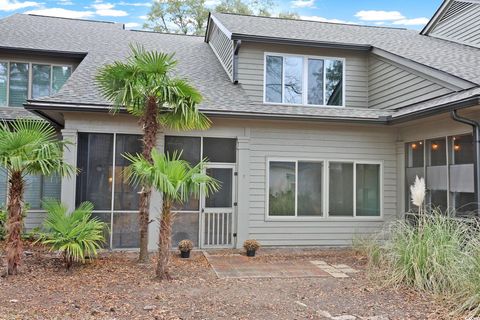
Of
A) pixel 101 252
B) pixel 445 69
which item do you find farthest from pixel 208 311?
pixel 445 69

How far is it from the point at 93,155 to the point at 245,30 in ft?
17.0

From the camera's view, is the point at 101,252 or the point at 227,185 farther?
the point at 227,185

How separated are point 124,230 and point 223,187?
7.40 ft

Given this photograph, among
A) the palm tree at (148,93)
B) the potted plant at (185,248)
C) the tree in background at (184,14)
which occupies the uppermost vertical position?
the tree in background at (184,14)

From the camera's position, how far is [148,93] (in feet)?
22.1

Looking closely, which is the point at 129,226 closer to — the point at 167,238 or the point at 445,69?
the point at 167,238

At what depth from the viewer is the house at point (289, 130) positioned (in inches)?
317

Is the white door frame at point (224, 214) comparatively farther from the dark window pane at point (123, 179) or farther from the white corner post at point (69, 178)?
the white corner post at point (69, 178)

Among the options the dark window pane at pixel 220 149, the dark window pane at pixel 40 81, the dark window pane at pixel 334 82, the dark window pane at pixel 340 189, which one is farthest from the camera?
the dark window pane at pixel 40 81

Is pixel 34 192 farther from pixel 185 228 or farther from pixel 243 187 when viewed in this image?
pixel 243 187

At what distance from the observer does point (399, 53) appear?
32.9 feet

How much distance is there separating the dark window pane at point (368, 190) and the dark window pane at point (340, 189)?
20 centimetres

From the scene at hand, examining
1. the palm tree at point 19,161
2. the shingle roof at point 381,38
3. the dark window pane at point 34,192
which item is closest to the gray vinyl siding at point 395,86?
the shingle roof at point 381,38

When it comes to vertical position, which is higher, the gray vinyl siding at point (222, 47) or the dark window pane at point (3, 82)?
the gray vinyl siding at point (222, 47)
